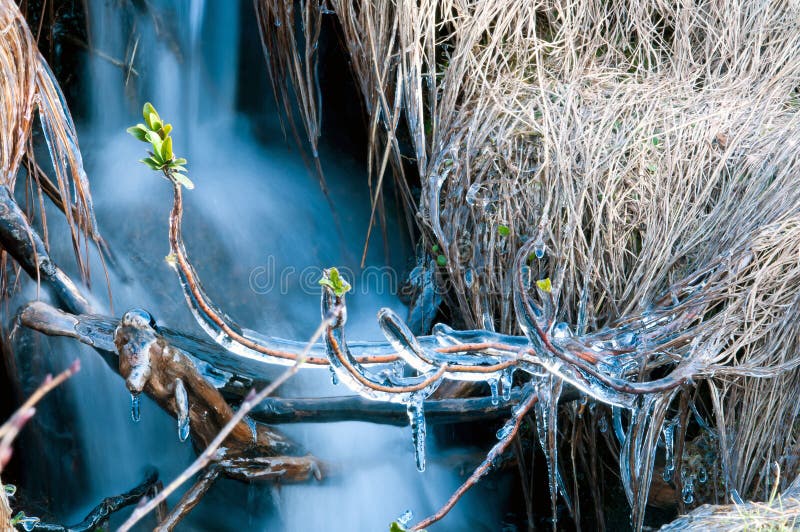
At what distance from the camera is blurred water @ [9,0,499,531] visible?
10.3 ft

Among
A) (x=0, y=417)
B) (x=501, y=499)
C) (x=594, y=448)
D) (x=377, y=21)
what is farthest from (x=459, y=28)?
(x=0, y=417)

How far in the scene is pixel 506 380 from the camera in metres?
2.38

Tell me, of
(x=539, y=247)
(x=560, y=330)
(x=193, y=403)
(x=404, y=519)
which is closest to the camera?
(x=404, y=519)

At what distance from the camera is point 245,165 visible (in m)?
3.77

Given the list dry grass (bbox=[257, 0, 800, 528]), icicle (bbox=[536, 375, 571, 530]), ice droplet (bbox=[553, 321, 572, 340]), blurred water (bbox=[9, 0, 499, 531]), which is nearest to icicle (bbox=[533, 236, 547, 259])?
dry grass (bbox=[257, 0, 800, 528])

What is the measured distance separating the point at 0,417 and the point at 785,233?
321cm

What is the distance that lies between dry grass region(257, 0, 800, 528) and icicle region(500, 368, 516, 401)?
30 cm

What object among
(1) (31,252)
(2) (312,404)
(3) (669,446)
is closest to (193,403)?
(2) (312,404)

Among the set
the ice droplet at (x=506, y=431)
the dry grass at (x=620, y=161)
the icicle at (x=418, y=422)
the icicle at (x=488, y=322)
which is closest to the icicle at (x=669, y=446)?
the dry grass at (x=620, y=161)

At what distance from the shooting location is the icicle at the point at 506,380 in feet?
7.56

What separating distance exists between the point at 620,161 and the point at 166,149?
1.79 metres

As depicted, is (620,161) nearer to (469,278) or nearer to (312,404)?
(469,278)

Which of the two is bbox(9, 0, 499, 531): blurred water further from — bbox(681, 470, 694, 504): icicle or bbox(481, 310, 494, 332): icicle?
bbox(681, 470, 694, 504): icicle

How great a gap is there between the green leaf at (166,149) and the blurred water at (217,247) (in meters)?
1.65
